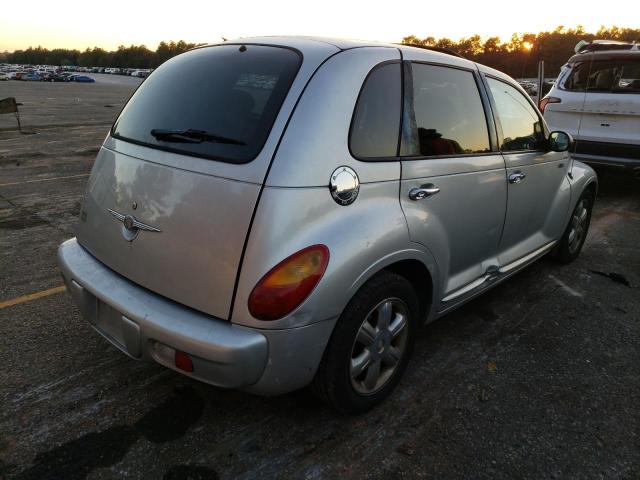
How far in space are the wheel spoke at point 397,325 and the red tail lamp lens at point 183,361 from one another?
99 cm

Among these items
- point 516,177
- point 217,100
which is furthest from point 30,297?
point 516,177

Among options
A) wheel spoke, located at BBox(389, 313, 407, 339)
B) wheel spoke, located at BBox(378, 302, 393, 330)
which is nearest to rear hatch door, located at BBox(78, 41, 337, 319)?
wheel spoke, located at BBox(378, 302, 393, 330)

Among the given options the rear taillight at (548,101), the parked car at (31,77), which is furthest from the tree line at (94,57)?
the rear taillight at (548,101)

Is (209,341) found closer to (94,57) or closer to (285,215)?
(285,215)

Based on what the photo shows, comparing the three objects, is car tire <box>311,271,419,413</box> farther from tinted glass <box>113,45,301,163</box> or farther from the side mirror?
the side mirror

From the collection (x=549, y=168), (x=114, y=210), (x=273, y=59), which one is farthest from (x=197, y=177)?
(x=549, y=168)

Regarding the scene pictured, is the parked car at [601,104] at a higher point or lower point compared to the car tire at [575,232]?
higher

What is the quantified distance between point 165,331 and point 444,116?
1.84 metres

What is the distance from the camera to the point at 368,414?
97.0 inches

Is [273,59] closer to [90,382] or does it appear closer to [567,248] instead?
[90,382]

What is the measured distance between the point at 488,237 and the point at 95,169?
2305 millimetres

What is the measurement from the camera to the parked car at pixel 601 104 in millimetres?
6480

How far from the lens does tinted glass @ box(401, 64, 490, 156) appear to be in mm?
2492

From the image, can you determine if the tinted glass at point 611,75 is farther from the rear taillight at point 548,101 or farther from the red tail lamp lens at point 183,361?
the red tail lamp lens at point 183,361
